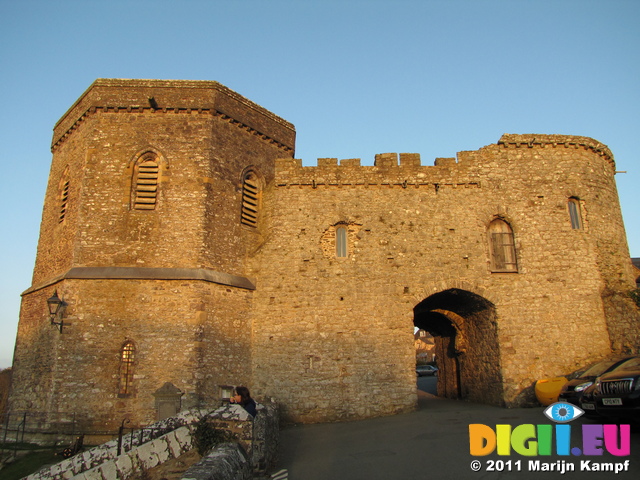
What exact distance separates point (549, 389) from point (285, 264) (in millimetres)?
8624

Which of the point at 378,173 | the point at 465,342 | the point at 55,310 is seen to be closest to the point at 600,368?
the point at 465,342

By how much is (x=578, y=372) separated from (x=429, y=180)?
740cm

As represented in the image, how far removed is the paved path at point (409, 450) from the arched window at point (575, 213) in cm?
632

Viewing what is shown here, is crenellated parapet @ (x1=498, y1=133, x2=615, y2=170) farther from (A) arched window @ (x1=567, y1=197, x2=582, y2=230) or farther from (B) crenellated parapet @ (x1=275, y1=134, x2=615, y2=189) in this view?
(A) arched window @ (x1=567, y1=197, x2=582, y2=230)

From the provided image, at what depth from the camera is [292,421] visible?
13383mm

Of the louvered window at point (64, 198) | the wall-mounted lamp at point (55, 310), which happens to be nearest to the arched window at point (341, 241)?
the wall-mounted lamp at point (55, 310)

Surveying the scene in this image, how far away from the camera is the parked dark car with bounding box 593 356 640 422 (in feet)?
24.7

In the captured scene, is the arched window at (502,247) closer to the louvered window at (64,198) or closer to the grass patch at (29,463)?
the grass patch at (29,463)

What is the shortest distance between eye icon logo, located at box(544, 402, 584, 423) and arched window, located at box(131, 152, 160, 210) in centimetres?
1183

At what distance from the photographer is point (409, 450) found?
29.6ft

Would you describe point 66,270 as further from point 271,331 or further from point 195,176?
point 271,331

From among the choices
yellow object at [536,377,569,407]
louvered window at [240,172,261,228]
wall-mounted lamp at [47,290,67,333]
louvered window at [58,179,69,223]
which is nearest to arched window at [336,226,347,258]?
louvered window at [240,172,261,228]

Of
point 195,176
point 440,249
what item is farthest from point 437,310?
point 195,176

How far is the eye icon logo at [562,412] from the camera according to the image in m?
9.73
